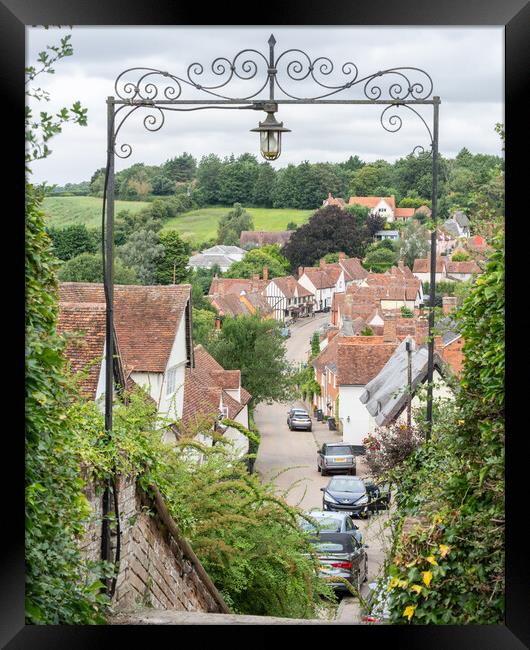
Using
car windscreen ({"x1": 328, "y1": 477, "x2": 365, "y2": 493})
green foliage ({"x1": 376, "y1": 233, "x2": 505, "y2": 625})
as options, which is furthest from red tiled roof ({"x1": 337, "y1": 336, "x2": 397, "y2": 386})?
green foliage ({"x1": 376, "y1": 233, "x2": 505, "y2": 625})

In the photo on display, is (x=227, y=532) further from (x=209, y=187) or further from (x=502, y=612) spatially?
(x=209, y=187)

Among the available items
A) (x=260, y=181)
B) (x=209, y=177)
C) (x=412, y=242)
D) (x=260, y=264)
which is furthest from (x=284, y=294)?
(x=260, y=181)

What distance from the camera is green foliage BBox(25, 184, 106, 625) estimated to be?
3635 millimetres

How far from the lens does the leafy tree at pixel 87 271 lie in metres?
30.1

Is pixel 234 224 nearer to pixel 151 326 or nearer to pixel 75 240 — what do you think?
pixel 75 240

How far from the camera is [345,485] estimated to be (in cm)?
1838

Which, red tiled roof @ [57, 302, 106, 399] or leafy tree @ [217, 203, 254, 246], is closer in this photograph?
red tiled roof @ [57, 302, 106, 399]

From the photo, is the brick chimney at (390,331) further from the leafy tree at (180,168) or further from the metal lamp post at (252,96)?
the metal lamp post at (252,96)

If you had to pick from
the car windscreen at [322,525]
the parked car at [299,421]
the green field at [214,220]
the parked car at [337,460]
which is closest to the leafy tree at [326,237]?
the green field at [214,220]

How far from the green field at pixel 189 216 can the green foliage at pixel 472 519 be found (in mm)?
23137

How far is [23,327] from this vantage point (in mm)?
3492

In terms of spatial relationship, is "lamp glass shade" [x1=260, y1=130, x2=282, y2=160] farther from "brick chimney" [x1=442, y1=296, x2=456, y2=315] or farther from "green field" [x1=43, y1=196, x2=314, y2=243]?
"green field" [x1=43, y1=196, x2=314, y2=243]

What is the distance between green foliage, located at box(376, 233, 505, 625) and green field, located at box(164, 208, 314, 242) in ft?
82.1
